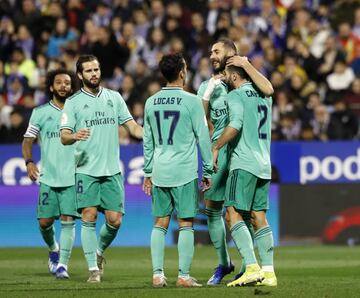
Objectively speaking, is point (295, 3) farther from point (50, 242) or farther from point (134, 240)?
point (50, 242)

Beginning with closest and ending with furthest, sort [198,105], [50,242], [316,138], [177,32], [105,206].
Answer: [198,105], [105,206], [50,242], [316,138], [177,32]

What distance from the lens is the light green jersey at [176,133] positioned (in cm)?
1260

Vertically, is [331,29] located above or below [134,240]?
above

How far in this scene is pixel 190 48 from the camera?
25375 millimetres

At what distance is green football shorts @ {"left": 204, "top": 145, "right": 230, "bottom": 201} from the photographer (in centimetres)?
1320

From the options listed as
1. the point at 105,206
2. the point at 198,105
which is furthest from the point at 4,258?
the point at 198,105

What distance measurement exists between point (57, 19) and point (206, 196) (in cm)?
1300

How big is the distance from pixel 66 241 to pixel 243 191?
3000 millimetres

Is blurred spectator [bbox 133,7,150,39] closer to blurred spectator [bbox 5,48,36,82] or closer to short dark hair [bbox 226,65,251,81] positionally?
blurred spectator [bbox 5,48,36,82]

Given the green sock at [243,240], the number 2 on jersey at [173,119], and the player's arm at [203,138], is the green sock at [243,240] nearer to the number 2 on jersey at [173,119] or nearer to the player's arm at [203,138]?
the player's arm at [203,138]

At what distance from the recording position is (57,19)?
25547 millimetres

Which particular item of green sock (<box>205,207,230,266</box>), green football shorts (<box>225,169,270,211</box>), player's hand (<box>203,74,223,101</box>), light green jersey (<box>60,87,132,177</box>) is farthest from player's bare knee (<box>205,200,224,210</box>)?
light green jersey (<box>60,87,132,177</box>)

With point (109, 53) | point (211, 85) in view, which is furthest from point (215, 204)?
point (109, 53)

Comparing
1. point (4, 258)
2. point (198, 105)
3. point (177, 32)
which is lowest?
point (4, 258)
